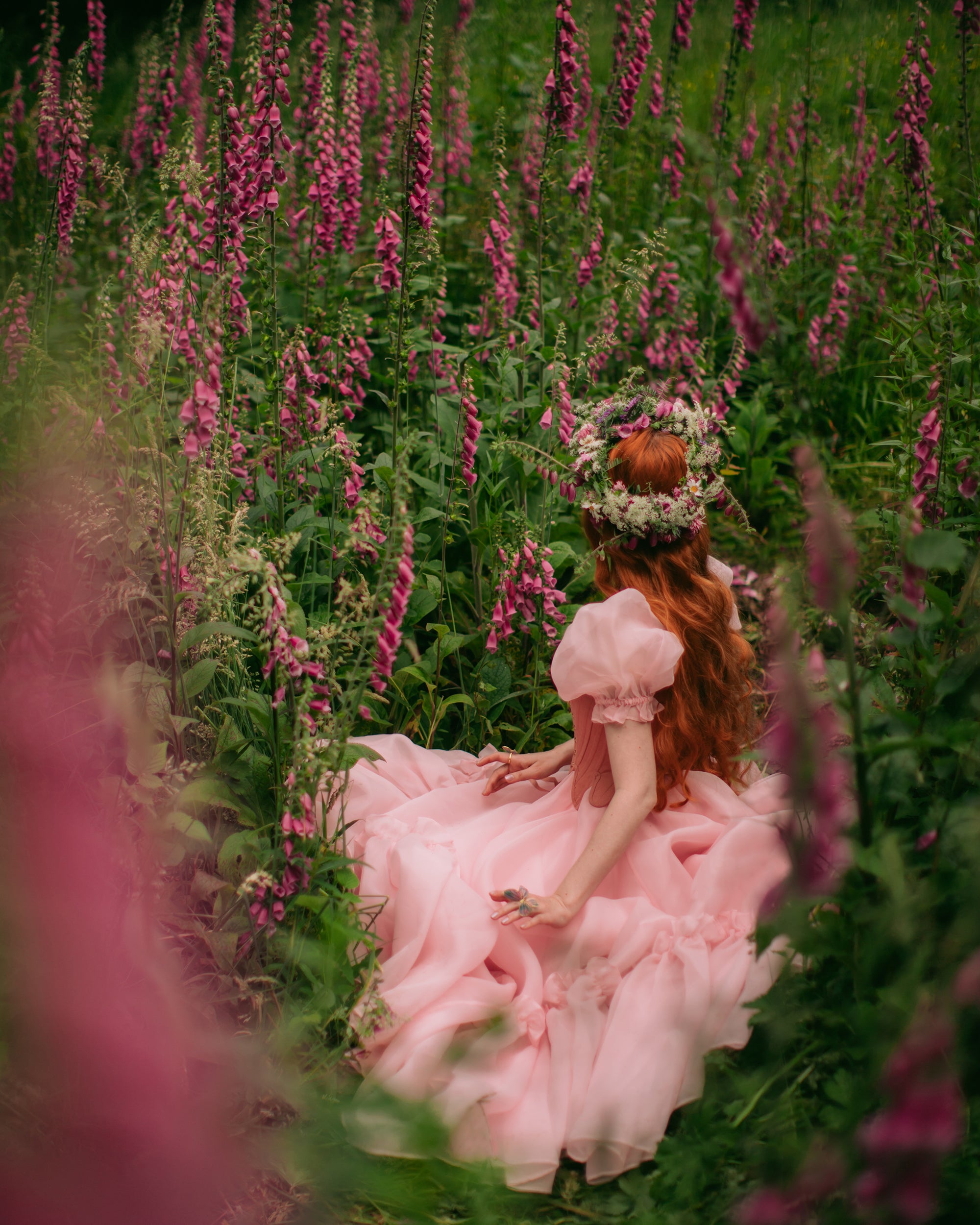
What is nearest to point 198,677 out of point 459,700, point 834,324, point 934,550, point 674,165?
point 459,700

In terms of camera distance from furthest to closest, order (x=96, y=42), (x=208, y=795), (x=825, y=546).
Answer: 1. (x=96, y=42)
2. (x=208, y=795)
3. (x=825, y=546)

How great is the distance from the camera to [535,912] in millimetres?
2082

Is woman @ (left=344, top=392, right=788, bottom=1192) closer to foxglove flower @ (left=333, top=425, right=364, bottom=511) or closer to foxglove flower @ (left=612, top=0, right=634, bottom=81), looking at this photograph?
foxglove flower @ (left=333, top=425, right=364, bottom=511)

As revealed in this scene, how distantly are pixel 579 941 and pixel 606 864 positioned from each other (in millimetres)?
180

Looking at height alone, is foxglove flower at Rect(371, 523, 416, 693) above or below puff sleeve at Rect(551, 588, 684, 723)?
above

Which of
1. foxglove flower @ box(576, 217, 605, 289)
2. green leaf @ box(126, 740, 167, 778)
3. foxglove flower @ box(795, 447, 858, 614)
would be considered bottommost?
green leaf @ box(126, 740, 167, 778)

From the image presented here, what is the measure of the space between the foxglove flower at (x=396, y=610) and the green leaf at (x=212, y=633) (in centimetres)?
34

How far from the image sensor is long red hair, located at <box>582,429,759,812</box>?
7.86 ft

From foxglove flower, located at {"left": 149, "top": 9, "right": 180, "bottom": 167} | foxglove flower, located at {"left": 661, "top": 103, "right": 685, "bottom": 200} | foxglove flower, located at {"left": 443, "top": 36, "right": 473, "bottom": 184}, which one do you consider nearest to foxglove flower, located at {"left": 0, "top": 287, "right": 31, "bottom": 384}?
foxglove flower, located at {"left": 149, "top": 9, "right": 180, "bottom": 167}

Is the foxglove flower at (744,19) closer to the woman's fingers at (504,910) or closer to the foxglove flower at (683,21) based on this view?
the foxglove flower at (683,21)

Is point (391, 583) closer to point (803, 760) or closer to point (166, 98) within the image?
point (803, 760)

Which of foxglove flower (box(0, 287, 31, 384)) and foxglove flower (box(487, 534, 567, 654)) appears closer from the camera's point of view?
foxglove flower (box(487, 534, 567, 654))

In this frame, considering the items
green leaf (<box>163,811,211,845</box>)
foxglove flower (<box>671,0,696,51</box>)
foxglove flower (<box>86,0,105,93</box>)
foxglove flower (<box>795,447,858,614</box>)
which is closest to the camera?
foxglove flower (<box>795,447,858,614</box>)

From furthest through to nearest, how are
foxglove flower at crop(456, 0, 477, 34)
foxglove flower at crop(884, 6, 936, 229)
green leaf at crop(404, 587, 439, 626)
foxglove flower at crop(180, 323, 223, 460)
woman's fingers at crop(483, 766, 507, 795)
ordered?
foxglove flower at crop(456, 0, 477, 34) < foxglove flower at crop(884, 6, 936, 229) < green leaf at crop(404, 587, 439, 626) < woman's fingers at crop(483, 766, 507, 795) < foxglove flower at crop(180, 323, 223, 460)
